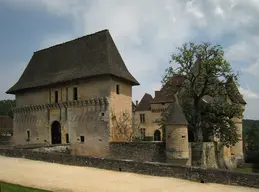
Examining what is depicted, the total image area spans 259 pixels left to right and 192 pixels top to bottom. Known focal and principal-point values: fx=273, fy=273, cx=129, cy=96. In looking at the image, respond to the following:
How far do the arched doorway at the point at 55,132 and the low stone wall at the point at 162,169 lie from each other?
8278 millimetres

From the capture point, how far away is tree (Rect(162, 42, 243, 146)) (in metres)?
21.5

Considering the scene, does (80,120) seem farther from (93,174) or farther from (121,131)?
(93,174)

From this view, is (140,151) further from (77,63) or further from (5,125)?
(5,125)

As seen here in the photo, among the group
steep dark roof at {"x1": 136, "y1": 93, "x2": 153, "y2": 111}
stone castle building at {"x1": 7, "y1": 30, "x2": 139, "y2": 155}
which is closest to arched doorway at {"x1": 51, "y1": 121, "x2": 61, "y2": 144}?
stone castle building at {"x1": 7, "y1": 30, "x2": 139, "y2": 155}

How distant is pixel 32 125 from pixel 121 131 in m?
9.94

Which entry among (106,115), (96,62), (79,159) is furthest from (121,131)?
(79,159)

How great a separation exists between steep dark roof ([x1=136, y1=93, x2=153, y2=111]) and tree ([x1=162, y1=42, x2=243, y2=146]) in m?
18.9

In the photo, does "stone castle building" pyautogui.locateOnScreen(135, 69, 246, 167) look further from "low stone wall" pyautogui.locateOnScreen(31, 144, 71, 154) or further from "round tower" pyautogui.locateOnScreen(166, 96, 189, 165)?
"low stone wall" pyautogui.locateOnScreen(31, 144, 71, 154)

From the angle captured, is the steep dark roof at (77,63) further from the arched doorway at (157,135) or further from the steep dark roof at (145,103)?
the arched doorway at (157,135)

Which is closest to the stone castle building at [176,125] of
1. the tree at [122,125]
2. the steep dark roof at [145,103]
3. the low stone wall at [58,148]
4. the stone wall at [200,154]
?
the stone wall at [200,154]

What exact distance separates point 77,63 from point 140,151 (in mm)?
10362

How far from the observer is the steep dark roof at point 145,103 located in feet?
139

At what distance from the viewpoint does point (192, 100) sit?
2409 centimetres

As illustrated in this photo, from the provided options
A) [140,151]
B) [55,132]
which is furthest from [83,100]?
[140,151]
